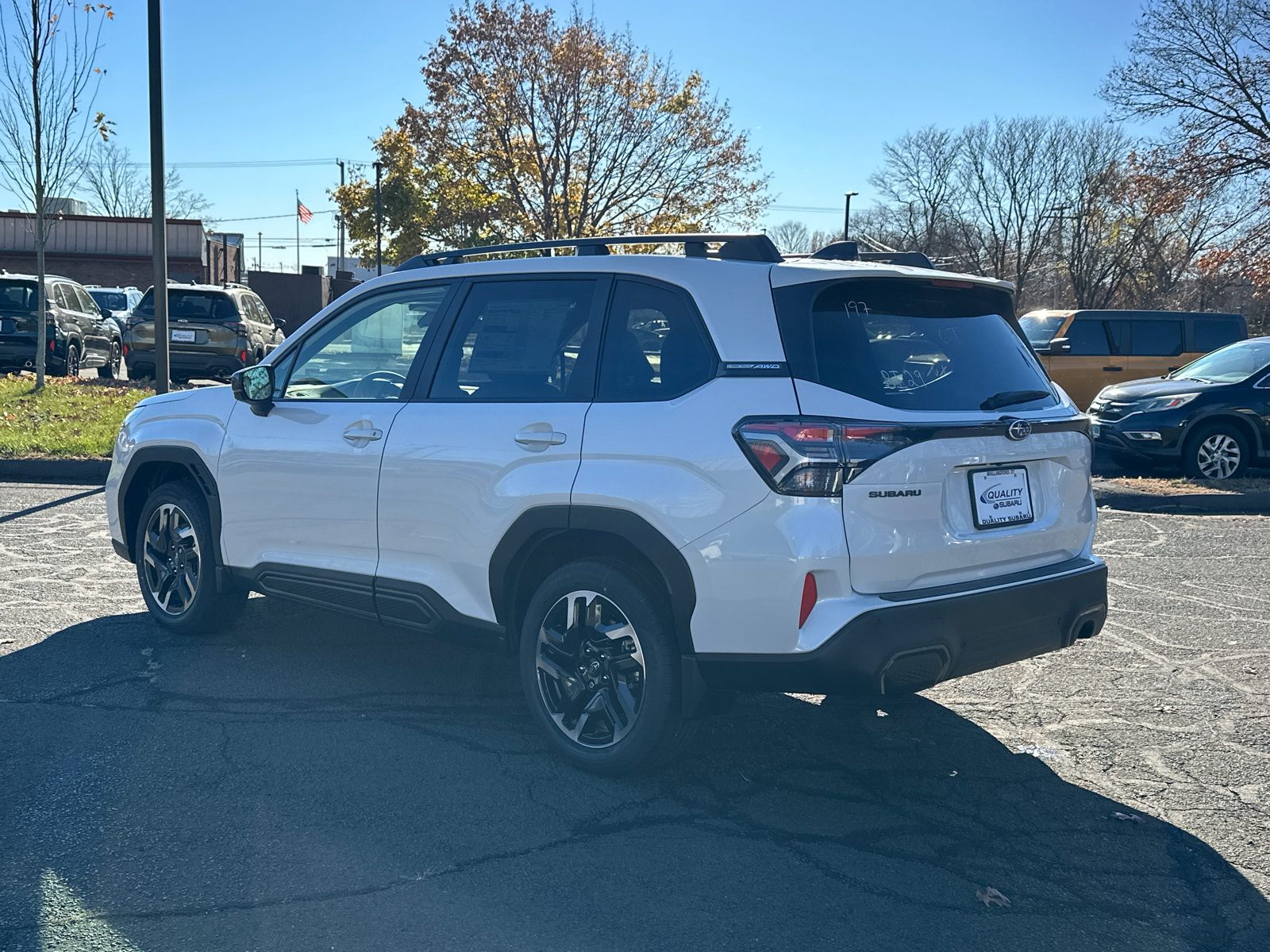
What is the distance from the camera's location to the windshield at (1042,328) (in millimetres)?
17314

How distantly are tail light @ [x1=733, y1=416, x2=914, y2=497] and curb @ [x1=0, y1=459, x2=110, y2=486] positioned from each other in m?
9.39

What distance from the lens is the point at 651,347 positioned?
3.97 meters

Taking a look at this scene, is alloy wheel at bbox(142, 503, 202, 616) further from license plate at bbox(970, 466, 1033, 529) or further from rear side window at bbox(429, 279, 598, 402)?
license plate at bbox(970, 466, 1033, 529)

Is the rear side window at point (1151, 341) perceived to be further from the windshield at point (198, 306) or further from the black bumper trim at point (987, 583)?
the black bumper trim at point (987, 583)

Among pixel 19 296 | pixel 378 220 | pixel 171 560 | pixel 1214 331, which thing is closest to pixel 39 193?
pixel 19 296

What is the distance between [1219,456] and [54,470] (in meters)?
11.7

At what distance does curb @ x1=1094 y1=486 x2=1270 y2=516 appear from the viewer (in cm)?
1050

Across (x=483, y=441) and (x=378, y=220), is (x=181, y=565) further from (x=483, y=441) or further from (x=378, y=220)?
(x=378, y=220)

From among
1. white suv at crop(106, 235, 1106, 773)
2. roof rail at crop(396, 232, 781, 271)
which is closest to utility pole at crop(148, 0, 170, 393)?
white suv at crop(106, 235, 1106, 773)

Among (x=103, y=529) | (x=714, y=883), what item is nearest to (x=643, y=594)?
(x=714, y=883)

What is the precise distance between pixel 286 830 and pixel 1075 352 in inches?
622

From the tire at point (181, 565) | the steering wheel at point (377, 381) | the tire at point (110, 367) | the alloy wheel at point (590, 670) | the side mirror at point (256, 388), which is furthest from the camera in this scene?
the tire at point (110, 367)

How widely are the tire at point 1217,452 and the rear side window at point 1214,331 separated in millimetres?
6322

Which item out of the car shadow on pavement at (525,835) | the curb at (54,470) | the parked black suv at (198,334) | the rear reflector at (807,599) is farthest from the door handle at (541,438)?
the parked black suv at (198,334)
